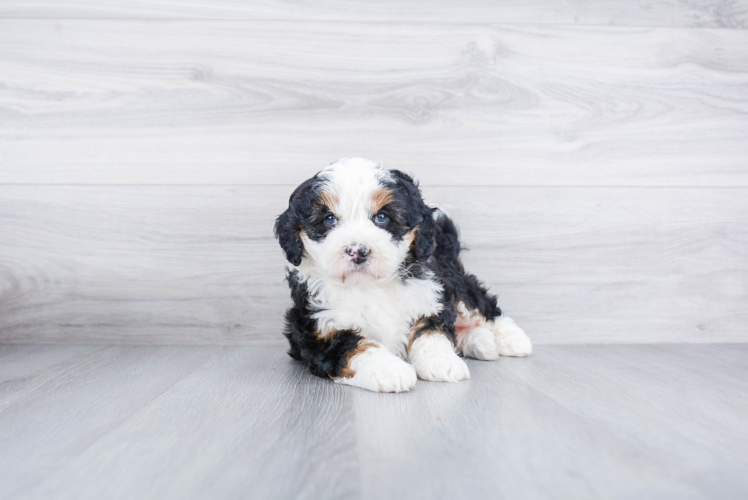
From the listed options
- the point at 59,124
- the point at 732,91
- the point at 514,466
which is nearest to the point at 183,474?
the point at 514,466

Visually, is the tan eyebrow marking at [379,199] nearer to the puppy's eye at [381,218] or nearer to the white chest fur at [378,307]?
the puppy's eye at [381,218]

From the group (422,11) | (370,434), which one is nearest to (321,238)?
(370,434)

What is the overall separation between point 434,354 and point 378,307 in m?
0.21

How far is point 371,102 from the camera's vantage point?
2059mm

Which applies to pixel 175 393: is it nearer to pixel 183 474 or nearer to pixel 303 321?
pixel 303 321

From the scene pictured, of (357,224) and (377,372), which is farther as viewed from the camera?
(357,224)

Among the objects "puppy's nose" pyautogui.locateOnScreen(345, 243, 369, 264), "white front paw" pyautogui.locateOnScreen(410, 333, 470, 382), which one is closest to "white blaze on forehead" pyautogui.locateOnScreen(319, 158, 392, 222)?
"puppy's nose" pyautogui.locateOnScreen(345, 243, 369, 264)

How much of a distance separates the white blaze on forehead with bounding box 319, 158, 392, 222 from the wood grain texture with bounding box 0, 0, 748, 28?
853 mm

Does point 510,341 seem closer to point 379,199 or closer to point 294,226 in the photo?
point 379,199

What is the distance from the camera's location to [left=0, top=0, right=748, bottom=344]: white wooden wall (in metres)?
2.04

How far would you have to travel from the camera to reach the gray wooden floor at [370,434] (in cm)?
81

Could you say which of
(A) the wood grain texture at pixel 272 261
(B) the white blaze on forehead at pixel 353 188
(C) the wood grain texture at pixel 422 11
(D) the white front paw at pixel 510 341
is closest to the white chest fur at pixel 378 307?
(B) the white blaze on forehead at pixel 353 188

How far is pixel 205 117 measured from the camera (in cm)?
204

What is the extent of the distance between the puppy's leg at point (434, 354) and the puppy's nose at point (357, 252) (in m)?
0.31
